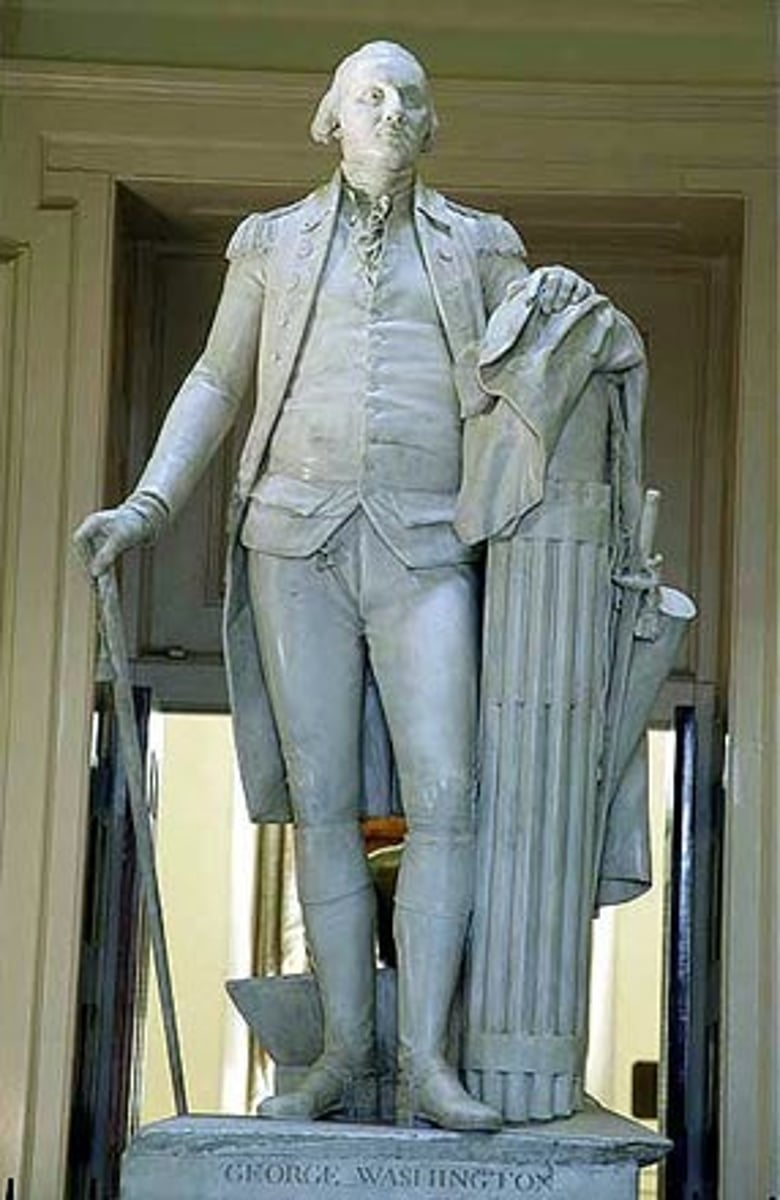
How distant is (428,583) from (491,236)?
657 millimetres

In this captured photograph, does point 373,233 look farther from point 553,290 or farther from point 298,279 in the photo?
point 553,290

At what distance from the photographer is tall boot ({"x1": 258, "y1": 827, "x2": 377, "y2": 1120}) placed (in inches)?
170

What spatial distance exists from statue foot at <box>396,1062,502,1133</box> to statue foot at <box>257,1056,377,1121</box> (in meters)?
0.10

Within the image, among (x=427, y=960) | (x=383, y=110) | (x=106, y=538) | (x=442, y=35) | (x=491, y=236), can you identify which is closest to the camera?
(x=427, y=960)

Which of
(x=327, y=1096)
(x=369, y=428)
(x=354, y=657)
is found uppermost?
(x=369, y=428)

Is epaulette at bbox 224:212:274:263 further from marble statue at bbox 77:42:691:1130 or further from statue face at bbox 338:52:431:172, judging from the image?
statue face at bbox 338:52:431:172

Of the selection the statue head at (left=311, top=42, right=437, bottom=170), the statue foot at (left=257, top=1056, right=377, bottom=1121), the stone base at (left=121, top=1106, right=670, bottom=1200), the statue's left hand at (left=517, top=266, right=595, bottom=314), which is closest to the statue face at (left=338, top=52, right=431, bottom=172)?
the statue head at (left=311, top=42, right=437, bottom=170)

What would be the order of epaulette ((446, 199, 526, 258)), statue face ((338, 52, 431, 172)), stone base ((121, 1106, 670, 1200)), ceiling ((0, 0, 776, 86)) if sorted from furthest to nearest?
1. ceiling ((0, 0, 776, 86))
2. epaulette ((446, 199, 526, 258))
3. statue face ((338, 52, 431, 172))
4. stone base ((121, 1106, 670, 1200))

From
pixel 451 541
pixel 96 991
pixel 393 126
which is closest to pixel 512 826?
pixel 451 541

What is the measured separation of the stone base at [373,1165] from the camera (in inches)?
158

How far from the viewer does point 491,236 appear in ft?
15.1

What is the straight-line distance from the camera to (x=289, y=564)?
4391mm

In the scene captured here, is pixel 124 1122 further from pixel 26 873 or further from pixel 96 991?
pixel 26 873

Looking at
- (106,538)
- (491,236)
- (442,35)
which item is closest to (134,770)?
(106,538)
